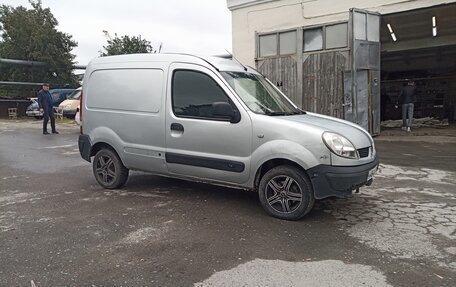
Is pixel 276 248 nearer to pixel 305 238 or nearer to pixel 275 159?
pixel 305 238

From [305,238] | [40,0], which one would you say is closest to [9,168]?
[305,238]

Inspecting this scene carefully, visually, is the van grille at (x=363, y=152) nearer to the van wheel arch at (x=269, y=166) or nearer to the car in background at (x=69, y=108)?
the van wheel arch at (x=269, y=166)

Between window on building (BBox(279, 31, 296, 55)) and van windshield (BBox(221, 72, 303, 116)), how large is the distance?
7175mm

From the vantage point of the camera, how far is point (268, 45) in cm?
1321

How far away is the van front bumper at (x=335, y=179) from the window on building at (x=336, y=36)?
26.5 ft

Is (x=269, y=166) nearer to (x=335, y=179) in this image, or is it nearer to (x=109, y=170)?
(x=335, y=179)

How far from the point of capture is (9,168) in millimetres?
8227

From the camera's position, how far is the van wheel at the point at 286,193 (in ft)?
15.2

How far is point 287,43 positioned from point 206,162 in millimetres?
8629

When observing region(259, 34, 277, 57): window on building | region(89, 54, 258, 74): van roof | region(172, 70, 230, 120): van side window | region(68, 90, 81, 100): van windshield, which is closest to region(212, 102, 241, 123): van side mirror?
region(172, 70, 230, 120): van side window

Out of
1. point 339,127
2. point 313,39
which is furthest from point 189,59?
point 313,39

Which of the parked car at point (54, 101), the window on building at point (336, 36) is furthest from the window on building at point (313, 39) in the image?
the parked car at point (54, 101)

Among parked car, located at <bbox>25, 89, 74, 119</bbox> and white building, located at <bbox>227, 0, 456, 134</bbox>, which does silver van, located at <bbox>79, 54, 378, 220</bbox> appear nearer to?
white building, located at <bbox>227, 0, 456, 134</bbox>

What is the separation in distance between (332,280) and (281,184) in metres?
1.66
